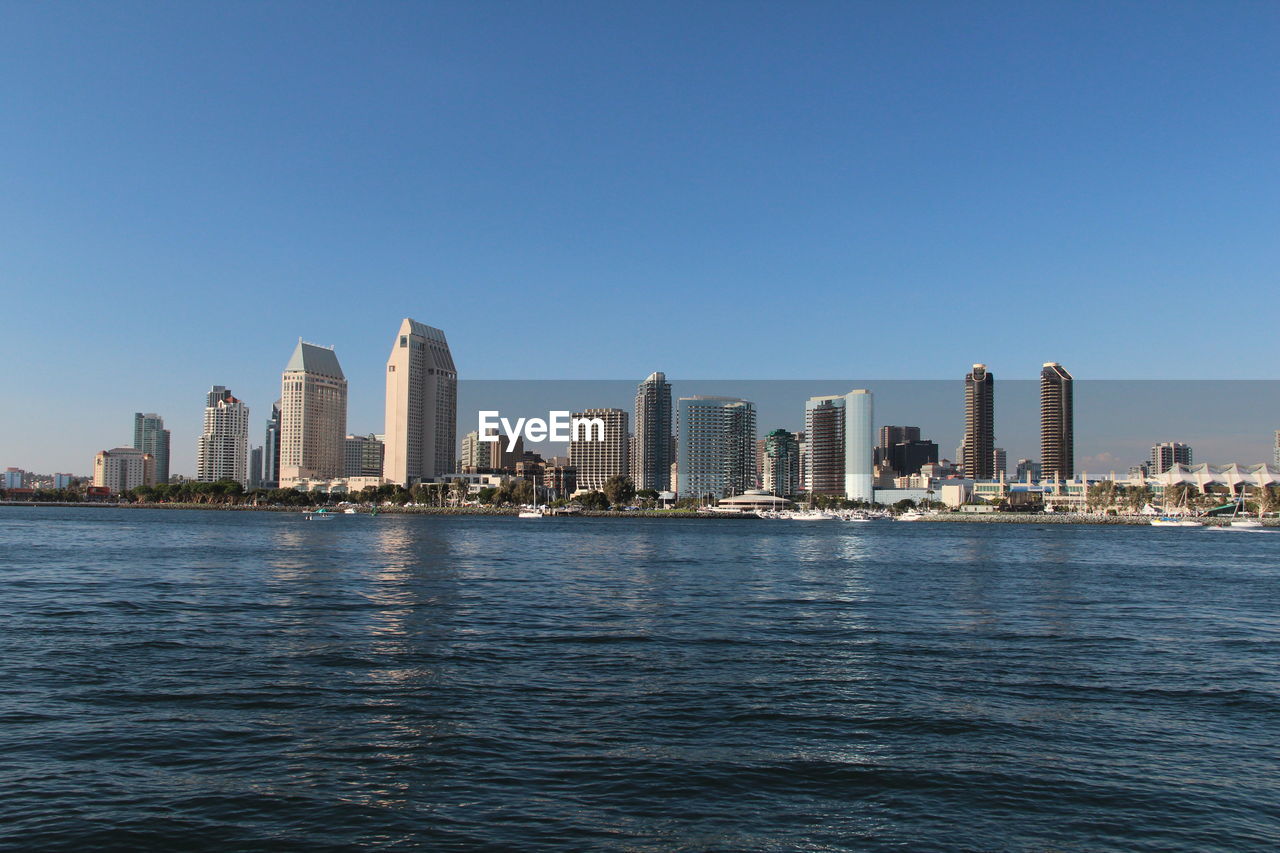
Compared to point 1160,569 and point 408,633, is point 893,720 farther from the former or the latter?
point 1160,569

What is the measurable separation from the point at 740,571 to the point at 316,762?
137 ft

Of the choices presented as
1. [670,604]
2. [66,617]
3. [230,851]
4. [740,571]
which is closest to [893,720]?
[230,851]

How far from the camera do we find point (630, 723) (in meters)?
17.1

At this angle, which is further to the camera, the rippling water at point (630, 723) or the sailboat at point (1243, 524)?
the sailboat at point (1243, 524)

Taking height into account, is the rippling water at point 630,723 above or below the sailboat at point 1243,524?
above

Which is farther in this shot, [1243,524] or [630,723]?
[1243,524]

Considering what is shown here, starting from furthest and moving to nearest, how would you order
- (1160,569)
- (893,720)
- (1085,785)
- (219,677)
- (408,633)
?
(1160,569), (408,633), (219,677), (893,720), (1085,785)

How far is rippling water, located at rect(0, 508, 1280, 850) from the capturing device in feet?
40.1

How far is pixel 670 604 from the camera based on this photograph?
119 ft

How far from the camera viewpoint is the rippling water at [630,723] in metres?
12.2

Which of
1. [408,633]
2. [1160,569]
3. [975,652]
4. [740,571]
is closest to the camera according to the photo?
[975,652]

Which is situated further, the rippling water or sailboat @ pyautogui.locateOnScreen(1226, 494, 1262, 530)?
sailboat @ pyautogui.locateOnScreen(1226, 494, 1262, 530)

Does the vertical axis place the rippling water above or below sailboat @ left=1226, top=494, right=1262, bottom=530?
above

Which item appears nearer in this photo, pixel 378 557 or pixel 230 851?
pixel 230 851
